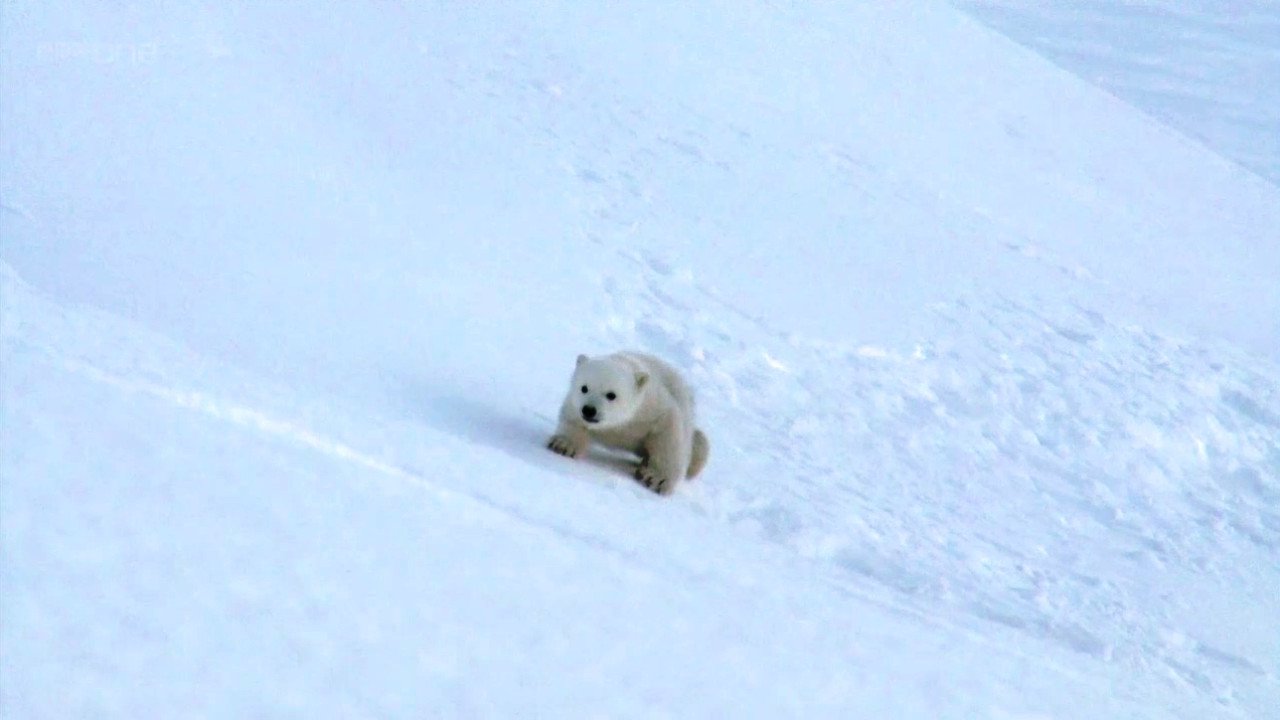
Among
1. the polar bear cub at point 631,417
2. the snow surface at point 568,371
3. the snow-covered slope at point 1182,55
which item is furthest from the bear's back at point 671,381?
the snow-covered slope at point 1182,55

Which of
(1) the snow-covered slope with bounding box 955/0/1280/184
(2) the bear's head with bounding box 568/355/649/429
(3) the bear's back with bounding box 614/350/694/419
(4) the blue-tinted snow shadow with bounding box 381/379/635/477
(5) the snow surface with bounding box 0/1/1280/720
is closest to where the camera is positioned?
(5) the snow surface with bounding box 0/1/1280/720

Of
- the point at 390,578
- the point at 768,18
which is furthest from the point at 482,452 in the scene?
the point at 768,18

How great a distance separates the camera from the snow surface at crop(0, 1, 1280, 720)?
2186 mm

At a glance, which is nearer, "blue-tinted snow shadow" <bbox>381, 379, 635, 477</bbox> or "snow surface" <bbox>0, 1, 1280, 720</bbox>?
"snow surface" <bbox>0, 1, 1280, 720</bbox>

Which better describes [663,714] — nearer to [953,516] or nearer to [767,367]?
[953,516]

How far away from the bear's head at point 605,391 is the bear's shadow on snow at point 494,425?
19 centimetres

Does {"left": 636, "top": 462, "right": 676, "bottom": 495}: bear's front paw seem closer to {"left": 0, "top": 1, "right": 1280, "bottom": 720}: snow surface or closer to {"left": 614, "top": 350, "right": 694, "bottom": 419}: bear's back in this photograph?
{"left": 0, "top": 1, "right": 1280, "bottom": 720}: snow surface

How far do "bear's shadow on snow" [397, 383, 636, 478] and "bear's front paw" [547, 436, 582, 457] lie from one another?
0.02 metres

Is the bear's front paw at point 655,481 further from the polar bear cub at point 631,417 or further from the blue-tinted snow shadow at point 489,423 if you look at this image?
the blue-tinted snow shadow at point 489,423

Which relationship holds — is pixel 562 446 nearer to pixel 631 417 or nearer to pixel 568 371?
pixel 631 417

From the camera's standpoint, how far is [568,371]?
5934mm

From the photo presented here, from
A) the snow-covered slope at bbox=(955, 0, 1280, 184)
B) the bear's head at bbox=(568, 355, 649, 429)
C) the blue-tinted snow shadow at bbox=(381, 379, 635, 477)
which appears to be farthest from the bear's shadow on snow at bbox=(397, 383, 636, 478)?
the snow-covered slope at bbox=(955, 0, 1280, 184)

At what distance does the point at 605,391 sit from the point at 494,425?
40 centimetres

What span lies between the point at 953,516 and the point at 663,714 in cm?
406
